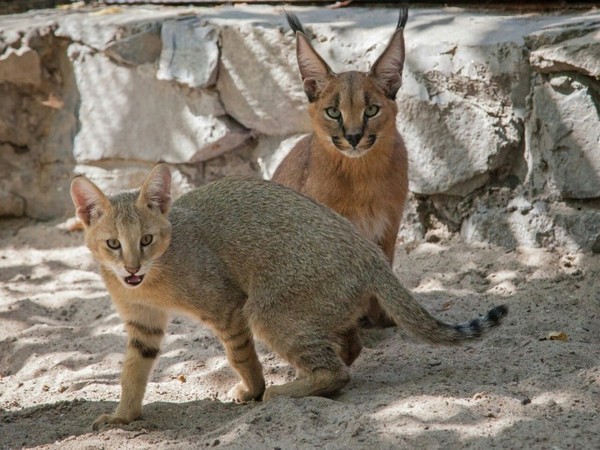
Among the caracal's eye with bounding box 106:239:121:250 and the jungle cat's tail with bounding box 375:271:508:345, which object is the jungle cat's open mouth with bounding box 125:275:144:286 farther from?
the jungle cat's tail with bounding box 375:271:508:345

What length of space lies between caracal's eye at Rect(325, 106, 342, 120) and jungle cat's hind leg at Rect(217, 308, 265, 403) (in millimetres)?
1987

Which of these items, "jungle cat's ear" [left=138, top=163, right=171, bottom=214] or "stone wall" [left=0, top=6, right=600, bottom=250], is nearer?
"jungle cat's ear" [left=138, top=163, right=171, bottom=214]

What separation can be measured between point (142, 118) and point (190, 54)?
36.7 inches

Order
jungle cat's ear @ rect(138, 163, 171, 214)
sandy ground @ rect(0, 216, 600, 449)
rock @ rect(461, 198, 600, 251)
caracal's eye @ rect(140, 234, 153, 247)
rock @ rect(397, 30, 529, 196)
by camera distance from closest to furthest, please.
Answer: sandy ground @ rect(0, 216, 600, 449) → caracal's eye @ rect(140, 234, 153, 247) → jungle cat's ear @ rect(138, 163, 171, 214) → rock @ rect(461, 198, 600, 251) → rock @ rect(397, 30, 529, 196)

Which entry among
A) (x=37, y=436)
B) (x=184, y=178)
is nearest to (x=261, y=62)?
(x=184, y=178)

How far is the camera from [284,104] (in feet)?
28.4

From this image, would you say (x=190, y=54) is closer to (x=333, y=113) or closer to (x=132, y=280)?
(x=333, y=113)

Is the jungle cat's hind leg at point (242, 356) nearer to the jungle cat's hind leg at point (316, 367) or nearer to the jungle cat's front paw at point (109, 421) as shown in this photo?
the jungle cat's hind leg at point (316, 367)

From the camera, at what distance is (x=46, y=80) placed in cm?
959

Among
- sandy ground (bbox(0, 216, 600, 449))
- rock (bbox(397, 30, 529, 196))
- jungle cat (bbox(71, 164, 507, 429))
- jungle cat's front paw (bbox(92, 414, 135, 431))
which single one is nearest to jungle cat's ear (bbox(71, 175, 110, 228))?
jungle cat (bbox(71, 164, 507, 429))

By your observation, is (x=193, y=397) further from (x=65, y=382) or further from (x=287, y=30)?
(x=287, y=30)

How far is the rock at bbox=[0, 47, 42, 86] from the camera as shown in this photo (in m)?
9.27

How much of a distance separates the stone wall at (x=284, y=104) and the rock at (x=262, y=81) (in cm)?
1

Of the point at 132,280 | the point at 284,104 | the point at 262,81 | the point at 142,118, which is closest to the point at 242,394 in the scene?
the point at 132,280
